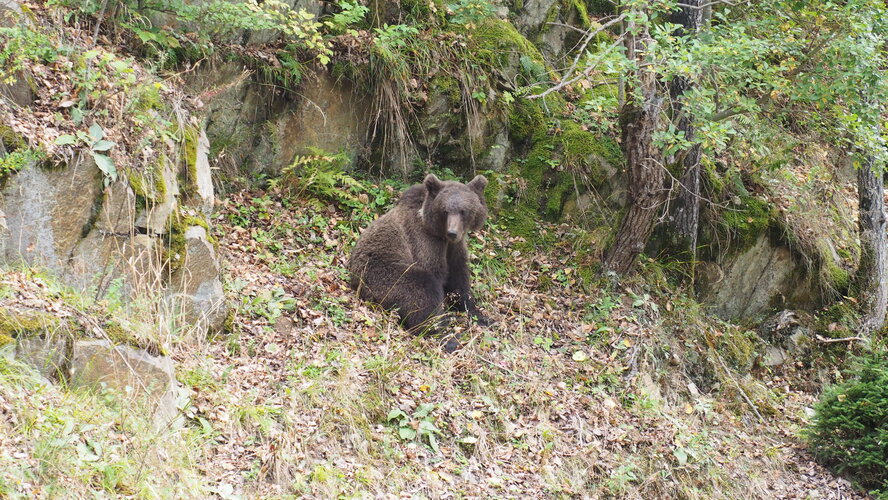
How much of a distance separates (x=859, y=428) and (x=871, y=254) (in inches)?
140

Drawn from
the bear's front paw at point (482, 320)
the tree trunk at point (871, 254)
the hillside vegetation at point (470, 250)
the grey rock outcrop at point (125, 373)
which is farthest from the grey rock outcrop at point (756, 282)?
the grey rock outcrop at point (125, 373)

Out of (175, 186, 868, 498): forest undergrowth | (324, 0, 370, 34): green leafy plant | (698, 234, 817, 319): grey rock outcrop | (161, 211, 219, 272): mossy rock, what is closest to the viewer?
(175, 186, 868, 498): forest undergrowth

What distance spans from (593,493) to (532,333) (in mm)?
2214

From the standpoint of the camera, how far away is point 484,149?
33.8 feet

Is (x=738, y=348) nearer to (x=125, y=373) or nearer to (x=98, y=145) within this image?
(x=125, y=373)

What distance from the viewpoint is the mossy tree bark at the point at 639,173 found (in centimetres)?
877

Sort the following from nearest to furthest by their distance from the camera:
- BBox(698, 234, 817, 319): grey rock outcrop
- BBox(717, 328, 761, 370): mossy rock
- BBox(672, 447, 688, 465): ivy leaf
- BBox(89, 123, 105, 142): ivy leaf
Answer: BBox(89, 123, 105, 142): ivy leaf → BBox(672, 447, 688, 465): ivy leaf → BBox(717, 328, 761, 370): mossy rock → BBox(698, 234, 817, 319): grey rock outcrop

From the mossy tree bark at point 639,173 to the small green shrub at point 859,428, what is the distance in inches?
106

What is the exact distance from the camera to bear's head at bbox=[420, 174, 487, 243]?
8.25 metres

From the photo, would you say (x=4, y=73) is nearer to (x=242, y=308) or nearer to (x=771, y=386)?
(x=242, y=308)

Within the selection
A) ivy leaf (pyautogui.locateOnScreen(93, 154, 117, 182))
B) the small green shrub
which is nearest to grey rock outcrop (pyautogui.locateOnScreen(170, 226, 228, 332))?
ivy leaf (pyautogui.locateOnScreen(93, 154, 117, 182))

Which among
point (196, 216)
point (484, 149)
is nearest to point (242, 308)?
point (196, 216)

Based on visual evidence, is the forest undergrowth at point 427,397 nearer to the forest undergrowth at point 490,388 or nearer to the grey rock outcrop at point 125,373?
the forest undergrowth at point 490,388

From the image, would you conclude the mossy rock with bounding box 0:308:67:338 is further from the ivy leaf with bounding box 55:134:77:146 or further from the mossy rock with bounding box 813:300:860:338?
the mossy rock with bounding box 813:300:860:338
